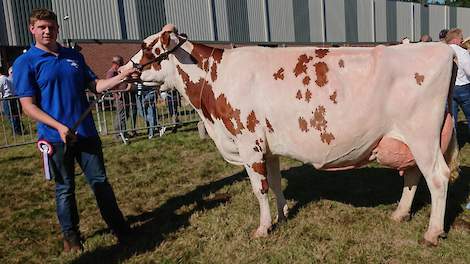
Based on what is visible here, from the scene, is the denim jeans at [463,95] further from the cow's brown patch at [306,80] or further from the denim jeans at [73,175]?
the denim jeans at [73,175]

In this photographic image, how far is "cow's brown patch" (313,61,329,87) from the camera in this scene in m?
3.82

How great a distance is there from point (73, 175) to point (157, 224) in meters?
1.29

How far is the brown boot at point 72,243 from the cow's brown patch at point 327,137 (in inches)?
110

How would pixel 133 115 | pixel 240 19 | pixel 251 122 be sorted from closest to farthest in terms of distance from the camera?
pixel 251 122 → pixel 133 115 → pixel 240 19

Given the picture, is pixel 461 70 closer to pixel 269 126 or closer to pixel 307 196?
pixel 307 196

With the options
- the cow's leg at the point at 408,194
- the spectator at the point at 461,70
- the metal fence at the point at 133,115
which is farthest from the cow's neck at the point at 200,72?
the metal fence at the point at 133,115

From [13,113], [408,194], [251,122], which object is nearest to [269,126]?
[251,122]

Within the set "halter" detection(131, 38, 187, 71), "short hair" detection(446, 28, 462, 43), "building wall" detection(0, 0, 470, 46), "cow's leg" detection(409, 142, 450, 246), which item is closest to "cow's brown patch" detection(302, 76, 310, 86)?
"cow's leg" detection(409, 142, 450, 246)

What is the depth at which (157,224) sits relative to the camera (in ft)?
16.7

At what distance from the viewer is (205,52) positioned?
14.6 feet

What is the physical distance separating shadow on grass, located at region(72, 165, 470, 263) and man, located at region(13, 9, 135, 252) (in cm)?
38

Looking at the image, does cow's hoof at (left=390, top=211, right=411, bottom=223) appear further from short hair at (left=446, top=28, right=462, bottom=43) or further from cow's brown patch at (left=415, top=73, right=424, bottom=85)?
short hair at (left=446, top=28, right=462, bottom=43)

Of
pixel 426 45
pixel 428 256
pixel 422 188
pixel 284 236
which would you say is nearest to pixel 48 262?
pixel 284 236

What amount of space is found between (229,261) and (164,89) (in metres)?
2.00
